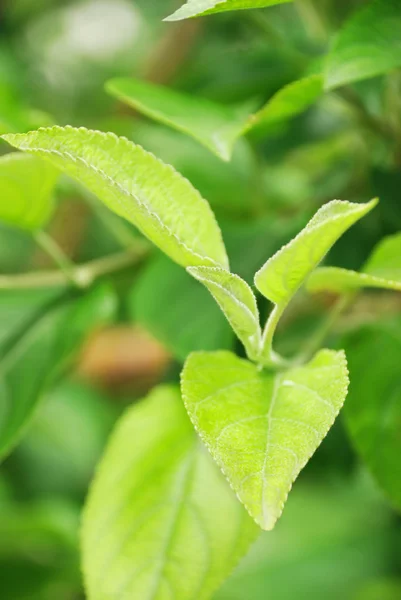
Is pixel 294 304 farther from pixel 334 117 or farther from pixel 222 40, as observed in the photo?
pixel 222 40

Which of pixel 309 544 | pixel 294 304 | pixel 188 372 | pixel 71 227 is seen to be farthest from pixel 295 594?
pixel 188 372

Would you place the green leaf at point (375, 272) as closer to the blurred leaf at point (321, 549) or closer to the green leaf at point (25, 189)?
the green leaf at point (25, 189)

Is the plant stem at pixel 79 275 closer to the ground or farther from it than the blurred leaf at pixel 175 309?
farther from it

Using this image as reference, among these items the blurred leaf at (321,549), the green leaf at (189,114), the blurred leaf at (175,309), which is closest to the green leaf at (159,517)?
the blurred leaf at (175,309)

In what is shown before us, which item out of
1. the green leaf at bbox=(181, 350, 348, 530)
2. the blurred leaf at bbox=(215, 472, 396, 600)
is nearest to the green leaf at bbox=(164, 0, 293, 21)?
the green leaf at bbox=(181, 350, 348, 530)

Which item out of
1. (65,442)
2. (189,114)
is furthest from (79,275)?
(65,442)

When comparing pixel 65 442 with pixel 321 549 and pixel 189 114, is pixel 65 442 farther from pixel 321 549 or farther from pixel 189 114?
pixel 189 114
